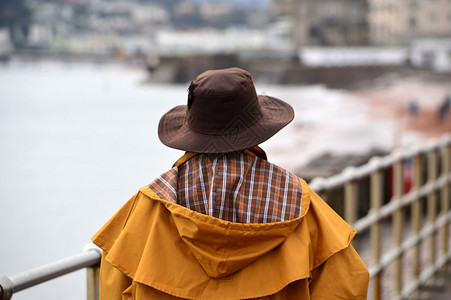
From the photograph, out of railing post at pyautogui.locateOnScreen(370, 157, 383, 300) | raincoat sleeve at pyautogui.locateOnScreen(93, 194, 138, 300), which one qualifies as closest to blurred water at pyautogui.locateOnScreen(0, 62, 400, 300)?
railing post at pyautogui.locateOnScreen(370, 157, 383, 300)

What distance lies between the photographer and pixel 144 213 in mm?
1007

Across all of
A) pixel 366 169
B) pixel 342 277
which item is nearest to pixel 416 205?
pixel 366 169

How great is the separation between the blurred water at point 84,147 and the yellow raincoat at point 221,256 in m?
20.5

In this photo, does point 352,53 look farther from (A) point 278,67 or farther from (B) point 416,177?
(B) point 416,177

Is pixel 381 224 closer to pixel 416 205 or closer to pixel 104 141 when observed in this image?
pixel 416 205

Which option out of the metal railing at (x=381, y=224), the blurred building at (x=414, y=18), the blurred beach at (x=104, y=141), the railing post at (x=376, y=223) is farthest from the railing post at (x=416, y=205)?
the blurred building at (x=414, y=18)

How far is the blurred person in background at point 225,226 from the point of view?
97cm

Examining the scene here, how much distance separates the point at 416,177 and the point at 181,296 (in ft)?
7.14

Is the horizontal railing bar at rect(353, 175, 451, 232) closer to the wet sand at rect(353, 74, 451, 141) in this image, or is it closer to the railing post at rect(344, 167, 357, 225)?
the railing post at rect(344, 167, 357, 225)

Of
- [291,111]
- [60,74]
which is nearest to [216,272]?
[291,111]

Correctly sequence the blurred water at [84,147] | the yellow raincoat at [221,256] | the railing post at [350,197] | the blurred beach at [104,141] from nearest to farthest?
1. the yellow raincoat at [221,256]
2. the railing post at [350,197]
3. the blurred water at [84,147]
4. the blurred beach at [104,141]

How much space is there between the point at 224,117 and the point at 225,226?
19 centimetres

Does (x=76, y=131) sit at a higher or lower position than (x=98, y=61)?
lower

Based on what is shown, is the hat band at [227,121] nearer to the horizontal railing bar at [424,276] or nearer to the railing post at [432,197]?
the horizontal railing bar at [424,276]
